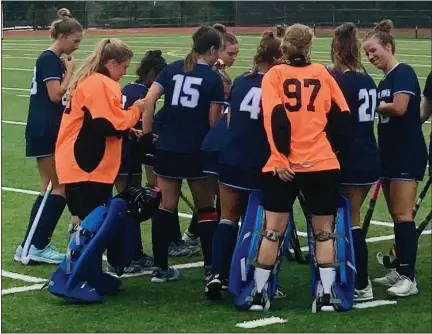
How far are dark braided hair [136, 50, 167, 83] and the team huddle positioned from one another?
562mm

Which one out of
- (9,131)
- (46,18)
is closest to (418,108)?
(9,131)

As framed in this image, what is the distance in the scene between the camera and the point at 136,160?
7824 millimetres

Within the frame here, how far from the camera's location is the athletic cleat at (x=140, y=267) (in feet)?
25.4

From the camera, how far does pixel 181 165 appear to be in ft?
23.7

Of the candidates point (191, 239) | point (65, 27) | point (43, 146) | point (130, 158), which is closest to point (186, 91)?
point (130, 158)

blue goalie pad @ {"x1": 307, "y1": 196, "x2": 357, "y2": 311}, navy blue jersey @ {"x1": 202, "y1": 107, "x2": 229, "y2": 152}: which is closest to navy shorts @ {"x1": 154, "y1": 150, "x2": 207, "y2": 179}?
navy blue jersey @ {"x1": 202, "y1": 107, "x2": 229, "y2": 152}

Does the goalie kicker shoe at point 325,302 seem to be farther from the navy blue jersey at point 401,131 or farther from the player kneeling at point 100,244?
the player kneeling at point 100,244

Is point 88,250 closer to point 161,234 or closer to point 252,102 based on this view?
point 161,234

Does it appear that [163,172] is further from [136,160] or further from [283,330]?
[283,330]

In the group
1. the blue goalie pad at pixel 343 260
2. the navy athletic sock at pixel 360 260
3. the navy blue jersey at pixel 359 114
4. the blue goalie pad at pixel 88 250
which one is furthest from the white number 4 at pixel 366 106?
the blue goalie pad at pixel 88 250

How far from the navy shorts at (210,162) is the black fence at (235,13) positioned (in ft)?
123

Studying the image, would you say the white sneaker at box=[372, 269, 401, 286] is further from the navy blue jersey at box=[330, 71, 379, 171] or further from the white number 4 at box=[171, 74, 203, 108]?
the white number 4 at box=[171, 74, 203, 108]

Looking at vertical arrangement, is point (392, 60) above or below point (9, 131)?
above

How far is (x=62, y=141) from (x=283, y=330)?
2.01 meters
